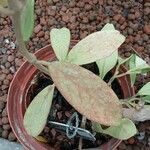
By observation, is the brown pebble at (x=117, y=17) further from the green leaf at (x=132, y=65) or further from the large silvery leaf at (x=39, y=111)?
the large silvery leaf at (x=39, y=111)

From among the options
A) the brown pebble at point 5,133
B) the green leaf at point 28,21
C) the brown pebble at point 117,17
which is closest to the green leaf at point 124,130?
the green leaf at point 28,21

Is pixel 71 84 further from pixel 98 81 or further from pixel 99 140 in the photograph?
pixel 99 140

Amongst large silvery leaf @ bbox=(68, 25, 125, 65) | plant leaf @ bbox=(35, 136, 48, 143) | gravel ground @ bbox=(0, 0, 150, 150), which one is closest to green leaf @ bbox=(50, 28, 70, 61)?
large silvery leaf @ bbox=(68, 25, 125, 65)

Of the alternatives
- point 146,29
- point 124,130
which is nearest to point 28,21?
point 124,130

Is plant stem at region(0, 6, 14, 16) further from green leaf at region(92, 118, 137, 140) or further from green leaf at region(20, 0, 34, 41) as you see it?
green leaf at region(92, 118, 137, 140)

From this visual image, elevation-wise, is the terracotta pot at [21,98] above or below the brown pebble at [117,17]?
below
